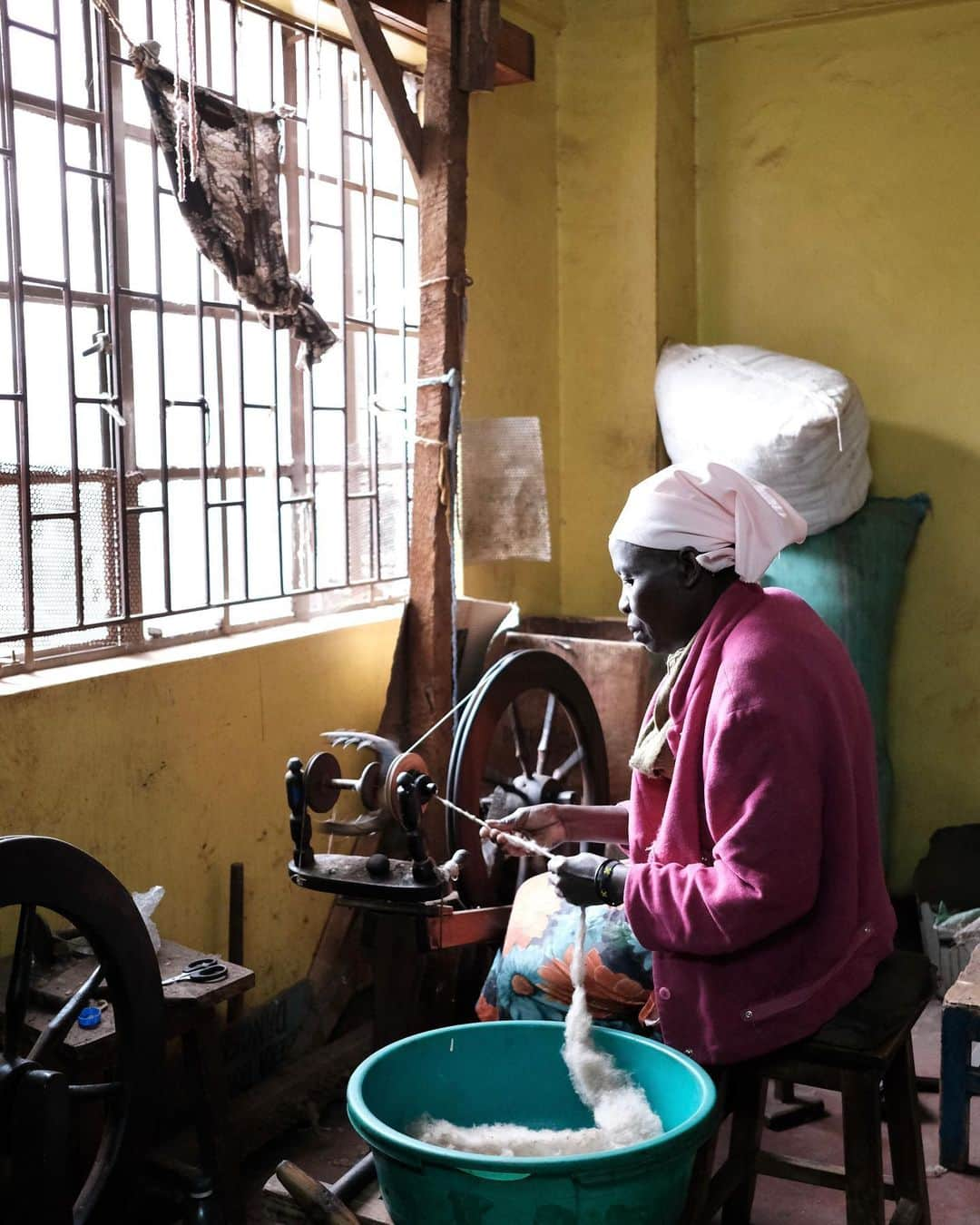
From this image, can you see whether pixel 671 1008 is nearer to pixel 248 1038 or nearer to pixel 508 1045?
pixel 508 1045

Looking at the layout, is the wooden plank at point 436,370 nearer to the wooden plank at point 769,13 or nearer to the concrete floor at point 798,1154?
the concrete floor at point 798,1154

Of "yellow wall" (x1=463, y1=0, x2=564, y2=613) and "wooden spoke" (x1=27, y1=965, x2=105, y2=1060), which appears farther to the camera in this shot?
"yellow wall" (x1=463, y1=0, x2=564, y2=613)

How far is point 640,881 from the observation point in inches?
83.9

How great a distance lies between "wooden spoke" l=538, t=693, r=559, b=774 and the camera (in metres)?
3.52

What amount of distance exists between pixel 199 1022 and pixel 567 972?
0.71 metres

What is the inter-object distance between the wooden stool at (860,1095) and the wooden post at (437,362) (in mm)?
1440

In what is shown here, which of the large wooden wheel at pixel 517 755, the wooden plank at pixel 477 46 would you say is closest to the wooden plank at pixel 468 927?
the large wooden wheel at pixel 517 755

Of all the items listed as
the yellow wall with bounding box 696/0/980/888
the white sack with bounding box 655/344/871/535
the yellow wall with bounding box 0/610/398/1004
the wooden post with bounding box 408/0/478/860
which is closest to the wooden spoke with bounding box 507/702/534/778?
the wooden post with bounding box 408/0/478/860

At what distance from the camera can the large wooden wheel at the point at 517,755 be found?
3.09 meters

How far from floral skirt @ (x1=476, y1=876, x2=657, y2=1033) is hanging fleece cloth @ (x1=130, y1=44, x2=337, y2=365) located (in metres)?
1.60

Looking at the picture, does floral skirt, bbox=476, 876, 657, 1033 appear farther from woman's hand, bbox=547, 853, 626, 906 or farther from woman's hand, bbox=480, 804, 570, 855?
woman's hand, bbox=547, 853, 626, 906

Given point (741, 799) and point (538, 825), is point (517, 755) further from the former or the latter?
point (741, 799)

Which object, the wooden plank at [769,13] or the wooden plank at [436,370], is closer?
the wooden plank at [436,370]

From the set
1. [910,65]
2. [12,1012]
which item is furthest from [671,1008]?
[910,65]
